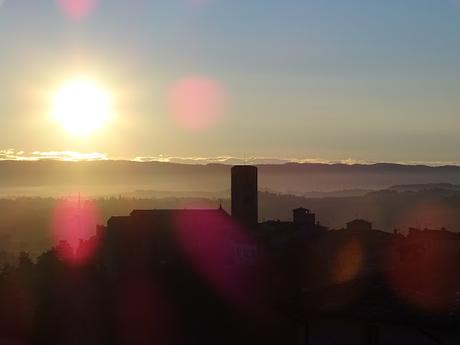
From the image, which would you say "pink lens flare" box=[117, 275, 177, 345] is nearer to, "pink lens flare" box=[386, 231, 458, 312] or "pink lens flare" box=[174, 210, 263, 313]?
"pink lens flare" box=[174, 210, 263, 313]

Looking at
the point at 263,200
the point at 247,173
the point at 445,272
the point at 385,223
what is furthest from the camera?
the point at 263,200

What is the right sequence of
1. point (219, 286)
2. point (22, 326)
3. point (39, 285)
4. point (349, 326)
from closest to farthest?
point (349, 326) → point (219, 286) → point (22, 326) → point (39, 285)

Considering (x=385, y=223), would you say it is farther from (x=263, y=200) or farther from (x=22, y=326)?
(x=22, y=326)

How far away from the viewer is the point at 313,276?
34.5m

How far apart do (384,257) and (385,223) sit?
253ft

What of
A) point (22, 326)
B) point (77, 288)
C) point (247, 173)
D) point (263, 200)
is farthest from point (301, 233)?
point (263, 200)

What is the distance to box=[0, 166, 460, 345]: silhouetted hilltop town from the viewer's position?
45.6ft

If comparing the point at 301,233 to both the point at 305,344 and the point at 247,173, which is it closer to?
the point at 247,173

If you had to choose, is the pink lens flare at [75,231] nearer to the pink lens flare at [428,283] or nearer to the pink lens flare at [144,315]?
the pink lens flare at [144,315]

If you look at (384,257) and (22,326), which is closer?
(22,326)

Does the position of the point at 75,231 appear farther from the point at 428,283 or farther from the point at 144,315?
the point at 428,283

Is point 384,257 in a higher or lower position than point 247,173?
lower

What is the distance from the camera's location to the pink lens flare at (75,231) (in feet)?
158

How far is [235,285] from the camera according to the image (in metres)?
30.8
